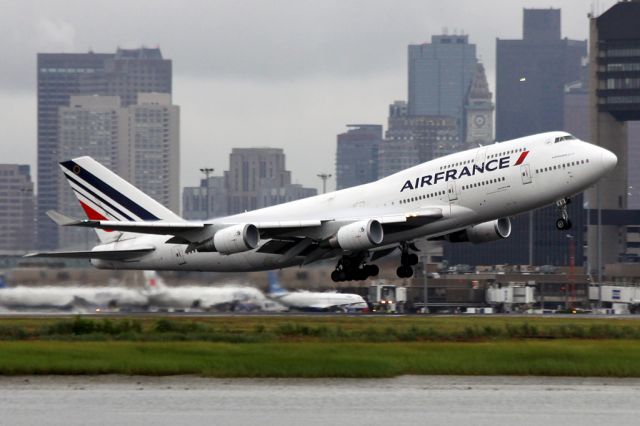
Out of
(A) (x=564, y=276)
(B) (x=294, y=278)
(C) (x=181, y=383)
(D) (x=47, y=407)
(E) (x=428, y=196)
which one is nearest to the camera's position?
(D) (x=47, y=407)

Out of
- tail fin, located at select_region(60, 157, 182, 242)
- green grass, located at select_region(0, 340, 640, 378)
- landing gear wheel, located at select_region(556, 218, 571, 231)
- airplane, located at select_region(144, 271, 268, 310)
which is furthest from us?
tail fin, located at select_region(60, 157, 182, 242)

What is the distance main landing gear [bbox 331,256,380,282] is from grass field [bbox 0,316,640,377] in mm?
2992

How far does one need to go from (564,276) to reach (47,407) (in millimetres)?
92618

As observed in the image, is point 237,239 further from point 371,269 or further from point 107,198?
point 107,198

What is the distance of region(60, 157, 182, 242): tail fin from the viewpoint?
66125mm

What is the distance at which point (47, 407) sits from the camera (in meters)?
37.9

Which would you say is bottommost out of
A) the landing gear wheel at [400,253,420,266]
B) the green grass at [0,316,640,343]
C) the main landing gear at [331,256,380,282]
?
the green grass at [0,316,640,343]

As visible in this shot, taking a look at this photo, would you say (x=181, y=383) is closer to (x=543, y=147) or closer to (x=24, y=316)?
(x=543, y=147)

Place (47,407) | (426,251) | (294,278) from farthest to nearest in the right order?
(294,278)
(426,251)
(47,407)

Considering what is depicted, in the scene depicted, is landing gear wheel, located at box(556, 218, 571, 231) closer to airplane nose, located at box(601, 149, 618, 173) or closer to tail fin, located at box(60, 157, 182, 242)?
airplane nose, located at box(601, 149, 618, 173)

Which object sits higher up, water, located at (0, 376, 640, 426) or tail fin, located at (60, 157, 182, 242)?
tail fin, located at (60, 157, 182, 242)

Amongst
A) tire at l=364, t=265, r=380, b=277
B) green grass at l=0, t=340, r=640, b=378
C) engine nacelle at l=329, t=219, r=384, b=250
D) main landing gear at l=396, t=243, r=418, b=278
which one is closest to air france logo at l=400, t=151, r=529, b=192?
engine nacelle at l=329, t=219, r=384, b=250

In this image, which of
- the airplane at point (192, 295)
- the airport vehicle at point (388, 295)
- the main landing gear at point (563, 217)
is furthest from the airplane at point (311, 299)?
the main landing gear at point (563, 217)

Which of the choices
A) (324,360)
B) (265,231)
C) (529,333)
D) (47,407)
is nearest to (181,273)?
(265,231)
